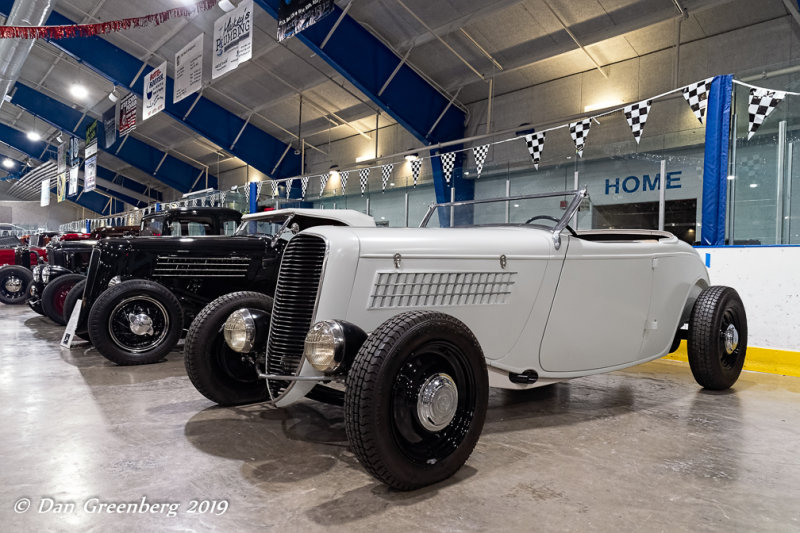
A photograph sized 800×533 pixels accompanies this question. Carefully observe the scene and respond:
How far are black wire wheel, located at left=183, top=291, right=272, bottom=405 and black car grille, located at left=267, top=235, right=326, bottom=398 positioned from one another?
1.64 ft

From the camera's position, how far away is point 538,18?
380 inches

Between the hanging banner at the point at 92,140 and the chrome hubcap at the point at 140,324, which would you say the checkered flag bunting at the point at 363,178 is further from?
the hanging banner at the point at 92,140

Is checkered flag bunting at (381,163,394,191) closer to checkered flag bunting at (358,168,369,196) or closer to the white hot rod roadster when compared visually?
checkered flag bunting at (358,168,369,196)

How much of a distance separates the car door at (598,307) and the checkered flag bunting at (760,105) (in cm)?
322

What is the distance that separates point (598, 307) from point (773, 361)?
9.53ft

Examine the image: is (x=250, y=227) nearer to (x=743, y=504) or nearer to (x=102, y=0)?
(x=743, y=504)

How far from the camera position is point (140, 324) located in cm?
494

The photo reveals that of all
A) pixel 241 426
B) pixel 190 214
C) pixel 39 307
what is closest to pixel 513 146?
pixel 190 214

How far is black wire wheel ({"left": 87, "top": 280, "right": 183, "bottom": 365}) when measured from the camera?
15.7 feet

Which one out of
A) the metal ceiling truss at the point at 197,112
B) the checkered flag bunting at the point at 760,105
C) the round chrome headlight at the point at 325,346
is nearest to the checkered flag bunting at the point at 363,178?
the metal ceiling truss at the point at 197,112

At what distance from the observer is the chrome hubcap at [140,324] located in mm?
4922

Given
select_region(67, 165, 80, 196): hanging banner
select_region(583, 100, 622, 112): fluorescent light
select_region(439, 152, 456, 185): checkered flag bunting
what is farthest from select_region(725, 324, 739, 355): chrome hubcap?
select_region(67, 165, 80, 196): hanging banner

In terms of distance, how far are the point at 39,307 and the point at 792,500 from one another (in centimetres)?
892

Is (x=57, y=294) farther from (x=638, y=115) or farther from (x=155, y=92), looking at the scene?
(x=638, y=115)
